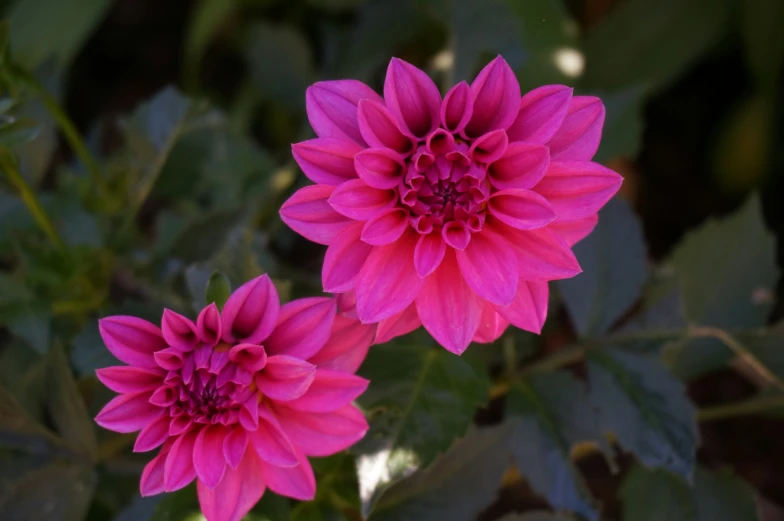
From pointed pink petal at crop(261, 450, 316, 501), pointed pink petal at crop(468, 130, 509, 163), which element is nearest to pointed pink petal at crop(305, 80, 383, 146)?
pointed pink petal at crop(468, 130, 509, 163)

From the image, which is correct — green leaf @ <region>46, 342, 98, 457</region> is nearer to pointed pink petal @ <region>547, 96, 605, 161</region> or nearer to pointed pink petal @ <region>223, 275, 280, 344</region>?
pointed pink petal @ <region>223, 275, 280, 344</region>

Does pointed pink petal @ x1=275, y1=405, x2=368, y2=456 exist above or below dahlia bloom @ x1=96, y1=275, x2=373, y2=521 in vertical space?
below

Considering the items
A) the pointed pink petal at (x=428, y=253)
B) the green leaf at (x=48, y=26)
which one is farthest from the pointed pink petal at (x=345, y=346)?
the green leaf at (x=48, y=26)

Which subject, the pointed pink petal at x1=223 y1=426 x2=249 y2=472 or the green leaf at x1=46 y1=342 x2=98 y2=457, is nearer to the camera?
the pointed pink petal at x1=223 y1=426 x2=249 y2=472

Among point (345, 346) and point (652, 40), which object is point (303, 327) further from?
point (652, 40)

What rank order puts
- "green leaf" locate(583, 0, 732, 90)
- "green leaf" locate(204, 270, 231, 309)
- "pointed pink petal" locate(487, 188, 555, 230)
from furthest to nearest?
1. "green leaf" locate(583, 0, 732, 90)
2. "green leaf" locate(204, 270, 231, 309)
3. "pointed pink petal" locate(487, 188, 555, 230)

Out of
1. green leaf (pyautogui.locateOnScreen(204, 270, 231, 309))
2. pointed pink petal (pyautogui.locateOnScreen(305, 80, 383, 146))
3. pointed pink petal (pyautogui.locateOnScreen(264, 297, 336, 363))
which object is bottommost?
pointed pink petal (pyautogui.locateOnScreen(264, 297, 336, 363))

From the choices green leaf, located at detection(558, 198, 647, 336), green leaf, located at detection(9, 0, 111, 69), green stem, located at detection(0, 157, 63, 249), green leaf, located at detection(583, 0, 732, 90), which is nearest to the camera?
green stem, located at detection(0, 157, 63, 249)
